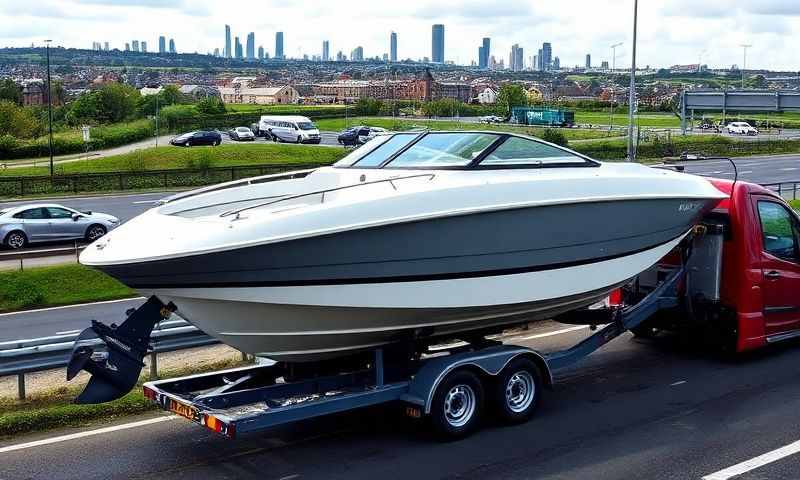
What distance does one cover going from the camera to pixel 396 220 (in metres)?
8.35

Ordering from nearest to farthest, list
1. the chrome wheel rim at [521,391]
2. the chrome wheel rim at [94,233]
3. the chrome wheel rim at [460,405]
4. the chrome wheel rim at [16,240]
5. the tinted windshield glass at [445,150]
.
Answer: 1. the chrome wheel rim at [460,405]
2. the chrome wheel rim at [521,391]
3. the tinted windshield glass at [445,150]
4. the chrome wheel rim at [16,240]
5. the chrome wheel rim at [94,233]

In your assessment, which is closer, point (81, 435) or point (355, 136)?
point (81, 435)

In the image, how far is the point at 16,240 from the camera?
24438mm

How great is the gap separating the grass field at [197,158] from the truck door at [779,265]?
35.1m

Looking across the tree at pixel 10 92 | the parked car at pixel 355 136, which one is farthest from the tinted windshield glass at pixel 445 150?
the tree at pixel 10 92

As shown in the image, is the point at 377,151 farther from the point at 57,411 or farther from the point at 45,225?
the point at 45,225

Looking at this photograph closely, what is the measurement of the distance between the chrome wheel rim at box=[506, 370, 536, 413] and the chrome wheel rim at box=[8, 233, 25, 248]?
18436 mm

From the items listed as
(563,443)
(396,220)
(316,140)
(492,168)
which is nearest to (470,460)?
(563,443)

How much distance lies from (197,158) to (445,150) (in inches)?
1653

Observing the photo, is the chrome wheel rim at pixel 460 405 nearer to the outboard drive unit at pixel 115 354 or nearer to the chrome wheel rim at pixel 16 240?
the outboard drive unit at pixel 115 354

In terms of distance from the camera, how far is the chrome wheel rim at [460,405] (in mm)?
8891

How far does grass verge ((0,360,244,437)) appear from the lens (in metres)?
9.12

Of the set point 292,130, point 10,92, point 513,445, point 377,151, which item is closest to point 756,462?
point 513,445

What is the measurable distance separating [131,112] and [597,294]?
82.4 meters
